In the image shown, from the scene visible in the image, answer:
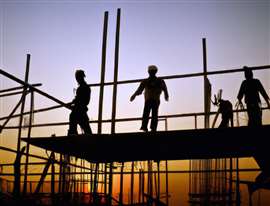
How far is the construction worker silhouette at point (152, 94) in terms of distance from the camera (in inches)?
330

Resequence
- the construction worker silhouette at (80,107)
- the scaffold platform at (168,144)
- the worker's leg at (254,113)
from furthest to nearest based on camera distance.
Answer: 1. the construction worker silhouette at (80,107)
2. the worker's leg at (254,113)
3. the scaffold platform at (168,144)

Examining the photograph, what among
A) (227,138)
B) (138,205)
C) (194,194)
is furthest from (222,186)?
(227,138)

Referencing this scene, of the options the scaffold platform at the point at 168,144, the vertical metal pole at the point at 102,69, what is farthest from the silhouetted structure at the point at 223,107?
the vertical metal pole at the point at 102,69

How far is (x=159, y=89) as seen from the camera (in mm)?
8508

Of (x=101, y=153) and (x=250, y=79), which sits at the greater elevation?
(x=250, y=79)

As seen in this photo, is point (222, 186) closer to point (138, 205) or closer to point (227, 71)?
point (138, 205)

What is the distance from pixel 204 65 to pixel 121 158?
2.93m

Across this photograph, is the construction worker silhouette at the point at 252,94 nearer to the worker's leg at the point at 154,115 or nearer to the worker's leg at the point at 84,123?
the worker's leg at the point at 154,115

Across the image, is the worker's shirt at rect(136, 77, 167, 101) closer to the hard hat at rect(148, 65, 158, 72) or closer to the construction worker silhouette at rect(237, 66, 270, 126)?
A: the hard hat at rect(148, 65, 158, 72)

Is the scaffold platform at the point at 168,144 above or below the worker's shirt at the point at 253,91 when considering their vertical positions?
below

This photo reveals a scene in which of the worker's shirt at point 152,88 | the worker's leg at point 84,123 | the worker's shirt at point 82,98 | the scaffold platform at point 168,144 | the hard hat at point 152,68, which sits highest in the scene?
the hard hat at point 152,68

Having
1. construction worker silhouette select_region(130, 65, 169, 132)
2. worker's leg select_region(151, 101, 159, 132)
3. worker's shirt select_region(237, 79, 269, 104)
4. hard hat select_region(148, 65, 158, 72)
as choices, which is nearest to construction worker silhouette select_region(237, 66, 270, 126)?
worker's shirt select_region(237, 79, 269, 104)

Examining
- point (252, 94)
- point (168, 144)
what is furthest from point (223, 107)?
point (168, 144)

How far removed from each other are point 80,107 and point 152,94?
1573 mm
